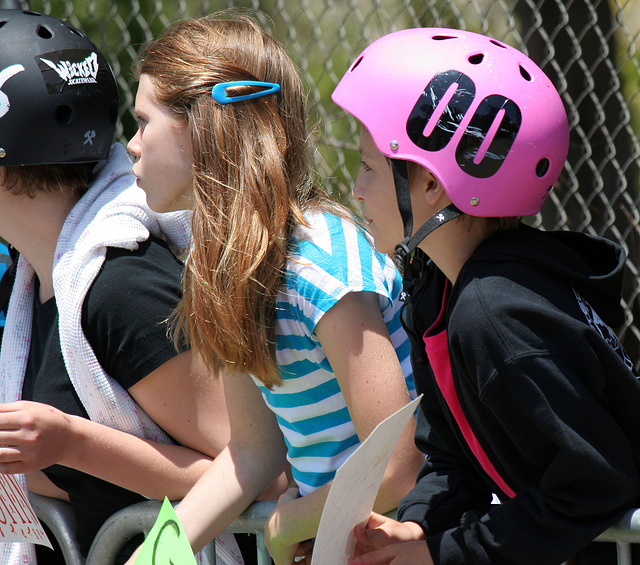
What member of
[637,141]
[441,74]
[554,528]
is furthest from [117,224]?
[637,141]

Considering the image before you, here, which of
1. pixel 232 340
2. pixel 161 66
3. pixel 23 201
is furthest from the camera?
pixel 23 201

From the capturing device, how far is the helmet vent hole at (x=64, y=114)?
2.44m

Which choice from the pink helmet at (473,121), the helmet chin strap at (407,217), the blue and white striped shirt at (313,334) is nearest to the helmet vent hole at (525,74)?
the pink helmet at (473,121)

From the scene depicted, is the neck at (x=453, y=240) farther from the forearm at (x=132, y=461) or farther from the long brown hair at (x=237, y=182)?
the forearm at (x=132, y=461)

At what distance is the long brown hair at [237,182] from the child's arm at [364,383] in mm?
172

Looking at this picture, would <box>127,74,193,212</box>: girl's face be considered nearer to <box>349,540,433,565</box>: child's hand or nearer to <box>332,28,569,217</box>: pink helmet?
<box>332,28,569,217</box>: pink helmet

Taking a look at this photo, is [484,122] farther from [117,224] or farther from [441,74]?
[117,224]

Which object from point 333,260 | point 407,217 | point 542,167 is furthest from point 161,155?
point 542,167

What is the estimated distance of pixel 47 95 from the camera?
2.39 metres

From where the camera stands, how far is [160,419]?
2154mm

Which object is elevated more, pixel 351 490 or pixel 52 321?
pixel 351 490

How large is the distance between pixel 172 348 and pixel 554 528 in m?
1.12

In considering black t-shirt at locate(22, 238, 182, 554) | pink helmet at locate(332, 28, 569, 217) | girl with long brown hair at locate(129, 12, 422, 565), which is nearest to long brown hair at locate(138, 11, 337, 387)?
girl with long brown hair at locate(129, 12, 422, 565)

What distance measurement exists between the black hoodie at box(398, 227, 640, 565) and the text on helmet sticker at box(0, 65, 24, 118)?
61.0 inches
